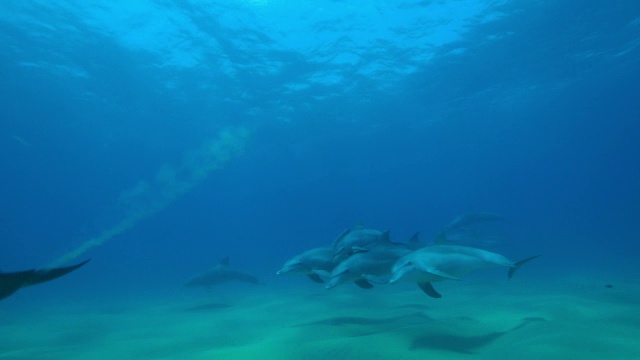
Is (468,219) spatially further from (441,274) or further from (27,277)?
(27,277)

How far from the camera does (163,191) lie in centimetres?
10906

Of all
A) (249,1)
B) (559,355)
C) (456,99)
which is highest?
(456,99)

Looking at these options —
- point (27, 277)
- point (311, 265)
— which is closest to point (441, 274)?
point (311, 265)

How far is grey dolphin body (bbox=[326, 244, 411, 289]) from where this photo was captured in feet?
21.8

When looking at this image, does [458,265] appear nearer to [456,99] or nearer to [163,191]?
[456,99]

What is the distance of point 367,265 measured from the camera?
6.73 metres

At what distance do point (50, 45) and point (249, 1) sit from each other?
14.4 meters

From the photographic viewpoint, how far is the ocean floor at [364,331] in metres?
5.50

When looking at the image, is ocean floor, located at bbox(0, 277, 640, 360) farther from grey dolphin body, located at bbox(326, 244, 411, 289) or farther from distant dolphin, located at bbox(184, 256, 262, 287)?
distant dolphin, located at bbox(184, 256, 262, 287)

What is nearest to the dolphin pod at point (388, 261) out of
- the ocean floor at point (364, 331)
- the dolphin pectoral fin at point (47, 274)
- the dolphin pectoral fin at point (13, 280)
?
the ocean floor at point (364, 331)

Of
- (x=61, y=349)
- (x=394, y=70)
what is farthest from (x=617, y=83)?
(x=61, y=349)

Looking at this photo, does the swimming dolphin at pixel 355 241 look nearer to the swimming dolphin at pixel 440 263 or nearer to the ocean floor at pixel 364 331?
the swimming dolphin at pixel 440 263

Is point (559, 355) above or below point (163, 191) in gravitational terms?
below

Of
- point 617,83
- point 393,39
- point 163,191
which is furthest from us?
point 163,191
